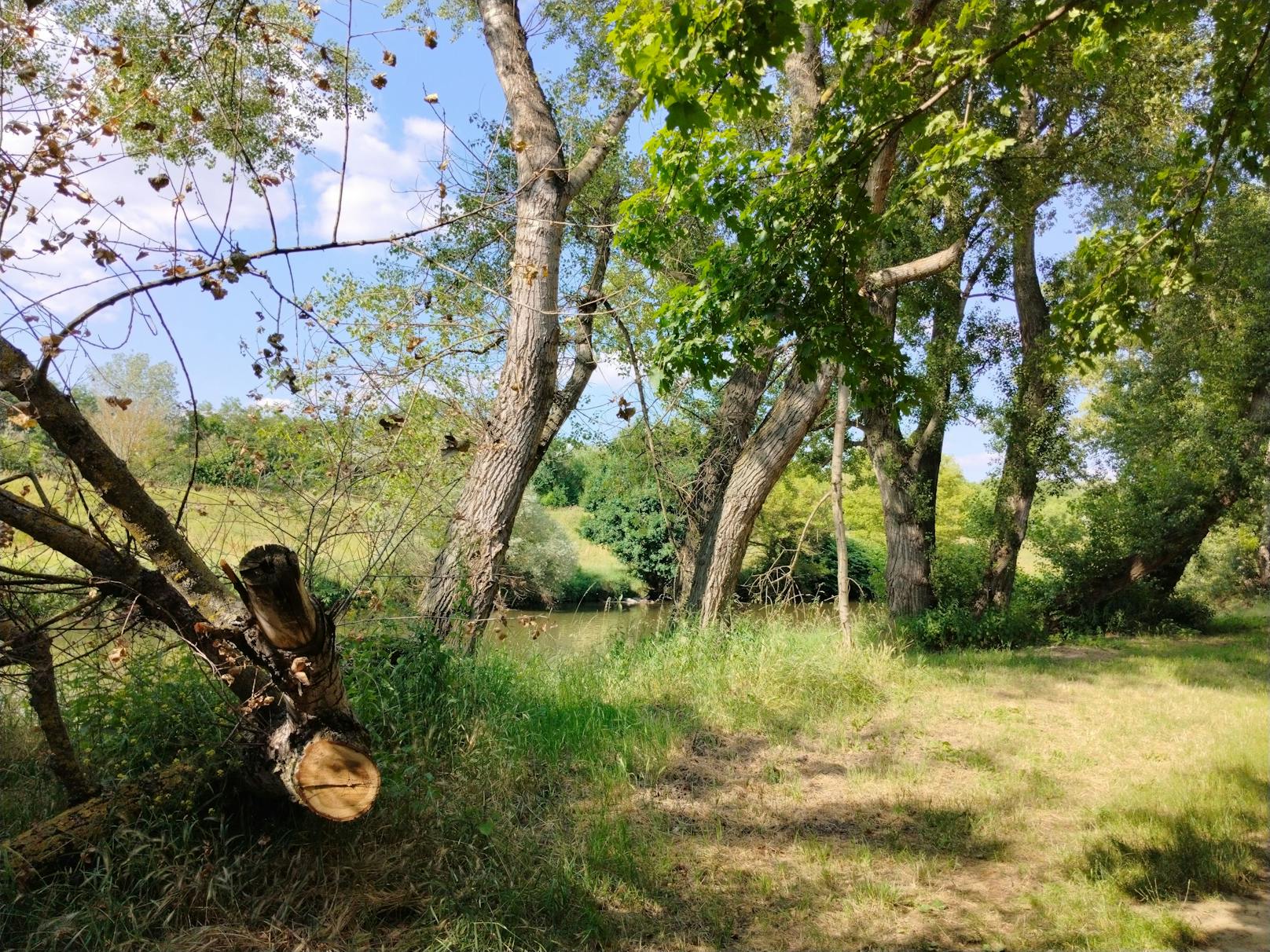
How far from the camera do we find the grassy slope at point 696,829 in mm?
3377

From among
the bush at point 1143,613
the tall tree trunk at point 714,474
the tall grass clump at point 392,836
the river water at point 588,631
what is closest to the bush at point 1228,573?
the bush at point 1143,613

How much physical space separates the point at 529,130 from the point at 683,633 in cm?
531

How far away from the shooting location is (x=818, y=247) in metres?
4.93

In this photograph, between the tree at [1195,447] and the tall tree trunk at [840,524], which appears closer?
the tall tree trunk at [840,524]

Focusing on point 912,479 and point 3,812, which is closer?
point 3,812

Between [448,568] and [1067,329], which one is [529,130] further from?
[1067,329]

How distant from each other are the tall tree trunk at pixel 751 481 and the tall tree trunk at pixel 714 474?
16cm

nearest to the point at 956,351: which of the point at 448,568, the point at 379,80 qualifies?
the point at 448,568

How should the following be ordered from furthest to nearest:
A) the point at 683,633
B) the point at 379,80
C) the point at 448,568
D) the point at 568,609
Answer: the point at 568,609 → the point at 683,633 → the point at 448,568 → the point at 379,80

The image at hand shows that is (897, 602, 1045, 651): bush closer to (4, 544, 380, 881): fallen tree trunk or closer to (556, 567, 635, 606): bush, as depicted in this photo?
(556, 567, 635, 606): bush

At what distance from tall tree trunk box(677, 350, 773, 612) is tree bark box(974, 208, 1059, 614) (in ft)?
14.9

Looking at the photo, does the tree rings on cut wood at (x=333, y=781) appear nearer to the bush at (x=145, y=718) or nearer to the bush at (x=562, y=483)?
the bush at (x=145, y=718)

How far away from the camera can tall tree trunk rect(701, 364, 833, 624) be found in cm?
968

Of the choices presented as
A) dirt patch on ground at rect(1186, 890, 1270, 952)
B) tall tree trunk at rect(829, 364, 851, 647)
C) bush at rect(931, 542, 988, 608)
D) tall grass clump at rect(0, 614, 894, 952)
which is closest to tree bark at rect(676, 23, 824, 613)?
tall tree trunk at rect(829, 364, 851, 647)
